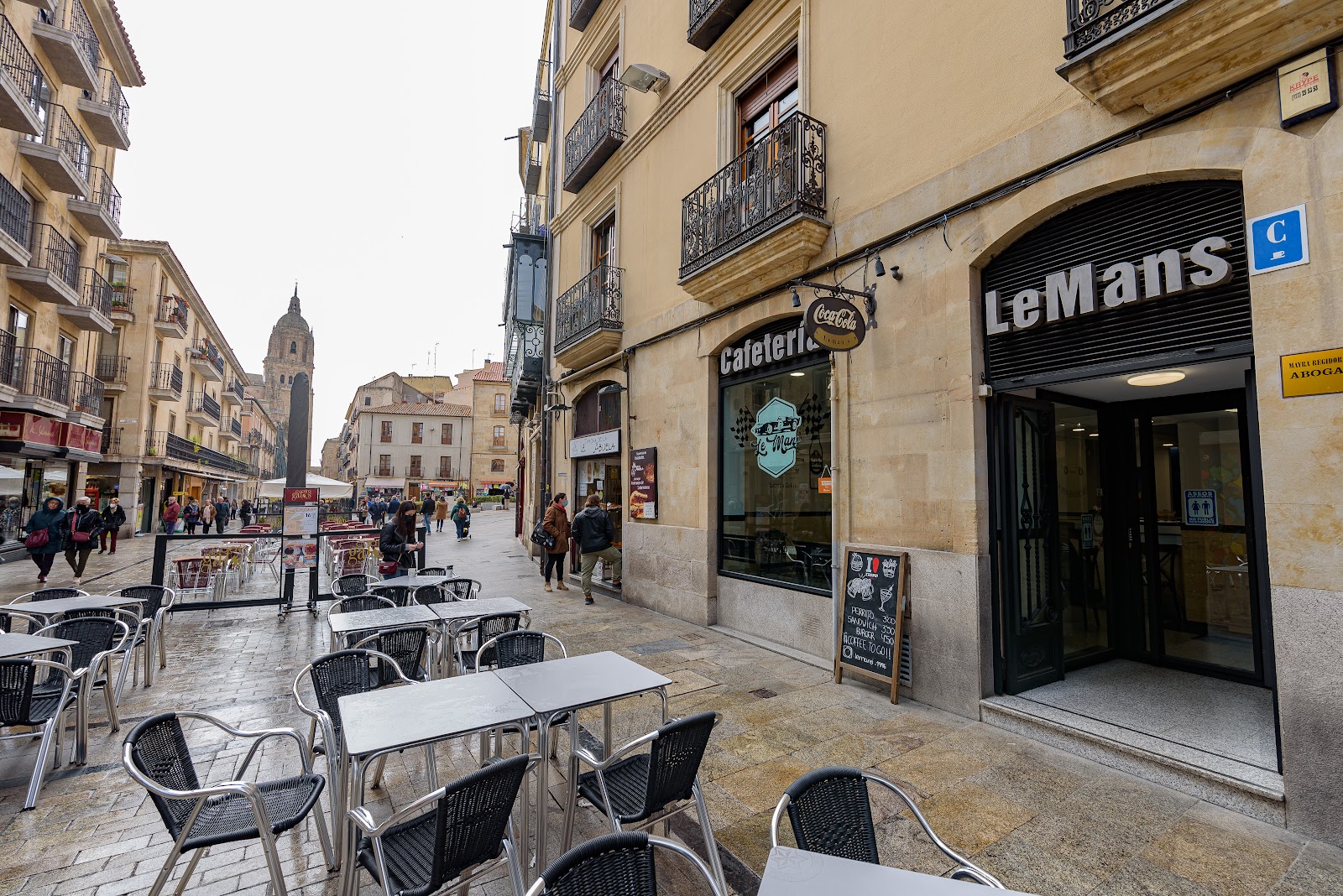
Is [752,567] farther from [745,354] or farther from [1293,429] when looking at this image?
[1293,429]

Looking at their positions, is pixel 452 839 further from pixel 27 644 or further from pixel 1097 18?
pixel 1097 18

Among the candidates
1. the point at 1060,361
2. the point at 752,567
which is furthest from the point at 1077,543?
the point at 752,567

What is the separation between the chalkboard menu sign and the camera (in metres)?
5.50

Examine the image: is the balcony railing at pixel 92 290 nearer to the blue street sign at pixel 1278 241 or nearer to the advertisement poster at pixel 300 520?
the advertisement poster at pixel 300 520

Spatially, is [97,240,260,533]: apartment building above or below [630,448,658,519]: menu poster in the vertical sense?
above

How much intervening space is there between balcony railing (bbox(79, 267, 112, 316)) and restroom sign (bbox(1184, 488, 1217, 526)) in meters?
24.1

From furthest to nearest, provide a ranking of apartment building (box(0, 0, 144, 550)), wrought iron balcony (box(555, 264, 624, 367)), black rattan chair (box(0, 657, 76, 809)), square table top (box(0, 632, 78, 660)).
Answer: apartment building (box(0, 0, 144, 550))
wrought iron balcony (box(555, 264, 624, 367))
square table top (box(0, 632, 78, 660))
black rattan chair (box(0, 657, 76, 809))

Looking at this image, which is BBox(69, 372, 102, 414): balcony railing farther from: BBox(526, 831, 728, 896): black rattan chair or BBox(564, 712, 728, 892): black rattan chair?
BBox(526, 831, 728, 896): black rattan chair

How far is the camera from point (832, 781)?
2291mm

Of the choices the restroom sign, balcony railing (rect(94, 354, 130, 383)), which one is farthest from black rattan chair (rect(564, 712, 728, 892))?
balcony railing (rect(94, 354, 130, 383))

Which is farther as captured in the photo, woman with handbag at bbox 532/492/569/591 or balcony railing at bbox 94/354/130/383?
balcony railing at bbox 94/354/130/383

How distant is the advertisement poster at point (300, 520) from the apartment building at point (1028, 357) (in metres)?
5.32

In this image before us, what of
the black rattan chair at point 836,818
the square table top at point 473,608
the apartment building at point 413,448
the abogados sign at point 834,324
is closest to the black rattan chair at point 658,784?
the black rattan chair at point 836,818

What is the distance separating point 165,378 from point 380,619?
1140 inches
